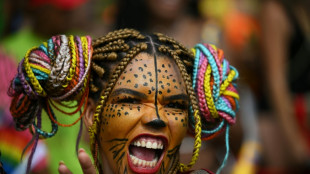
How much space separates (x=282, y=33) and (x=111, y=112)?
2853 mm

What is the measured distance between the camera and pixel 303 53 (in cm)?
509

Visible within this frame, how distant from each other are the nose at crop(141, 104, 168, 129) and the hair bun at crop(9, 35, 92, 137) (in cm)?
36

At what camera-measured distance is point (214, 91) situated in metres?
2.82

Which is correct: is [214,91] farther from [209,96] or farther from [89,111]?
[89,111]

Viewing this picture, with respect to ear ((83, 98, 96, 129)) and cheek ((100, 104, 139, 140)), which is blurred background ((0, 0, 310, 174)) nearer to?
ear ((83, 98, 96, 129))

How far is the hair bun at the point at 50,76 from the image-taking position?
2.68 meters

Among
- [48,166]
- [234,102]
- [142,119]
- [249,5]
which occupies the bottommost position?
[48,166]

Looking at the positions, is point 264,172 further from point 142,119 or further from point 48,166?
point 142,119

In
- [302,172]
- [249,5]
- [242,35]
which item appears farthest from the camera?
[249,5]

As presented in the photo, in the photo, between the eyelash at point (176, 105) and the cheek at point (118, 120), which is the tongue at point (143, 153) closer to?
the cheek at point (118, 120)

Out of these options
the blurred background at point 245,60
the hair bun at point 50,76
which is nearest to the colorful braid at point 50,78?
the hair bun at point 50,76

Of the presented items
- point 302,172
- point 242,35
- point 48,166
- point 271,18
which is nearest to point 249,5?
point 242,35

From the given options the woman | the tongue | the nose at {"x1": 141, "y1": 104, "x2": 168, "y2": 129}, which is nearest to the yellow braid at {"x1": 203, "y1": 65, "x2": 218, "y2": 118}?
the woman

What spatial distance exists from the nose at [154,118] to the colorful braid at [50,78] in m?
0.36
